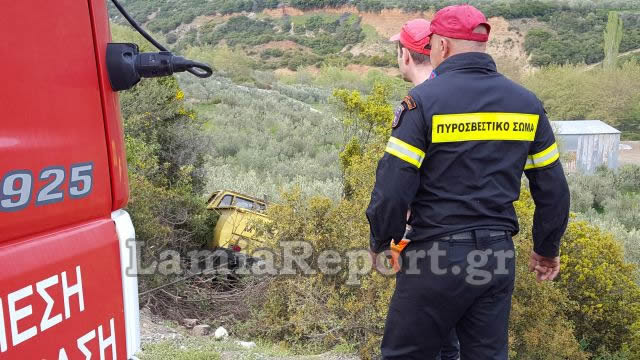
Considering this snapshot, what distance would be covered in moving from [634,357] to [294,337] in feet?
11.4

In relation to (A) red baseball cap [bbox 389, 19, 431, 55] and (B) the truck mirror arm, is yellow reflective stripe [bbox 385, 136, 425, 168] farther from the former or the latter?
(B) the truck mirror arm

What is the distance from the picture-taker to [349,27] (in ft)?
240

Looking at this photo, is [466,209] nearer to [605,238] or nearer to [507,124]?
[507,124]

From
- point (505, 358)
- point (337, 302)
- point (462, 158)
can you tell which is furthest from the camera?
point (337, 302)

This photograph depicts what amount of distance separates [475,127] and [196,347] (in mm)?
3618

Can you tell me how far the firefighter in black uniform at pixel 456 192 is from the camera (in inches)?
100

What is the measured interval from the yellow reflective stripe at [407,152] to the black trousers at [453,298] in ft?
1.20

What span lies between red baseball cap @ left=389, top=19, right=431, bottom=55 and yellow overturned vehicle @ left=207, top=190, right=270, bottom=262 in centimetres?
438

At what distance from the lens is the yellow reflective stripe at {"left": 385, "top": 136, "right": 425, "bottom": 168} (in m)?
2.52

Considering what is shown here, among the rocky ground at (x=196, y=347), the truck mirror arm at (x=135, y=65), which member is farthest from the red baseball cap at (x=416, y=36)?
the rocky ground at (x=196, y=347)

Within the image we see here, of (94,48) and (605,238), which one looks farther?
(605,238)

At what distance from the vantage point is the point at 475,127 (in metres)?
2.55

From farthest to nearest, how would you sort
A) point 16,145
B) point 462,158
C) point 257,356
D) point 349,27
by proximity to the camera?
point 349,27 → point 257,356 → point 462,158 → point 16,145

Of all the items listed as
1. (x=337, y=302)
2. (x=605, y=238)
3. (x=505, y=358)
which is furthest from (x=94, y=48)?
(x=605, y=238)
